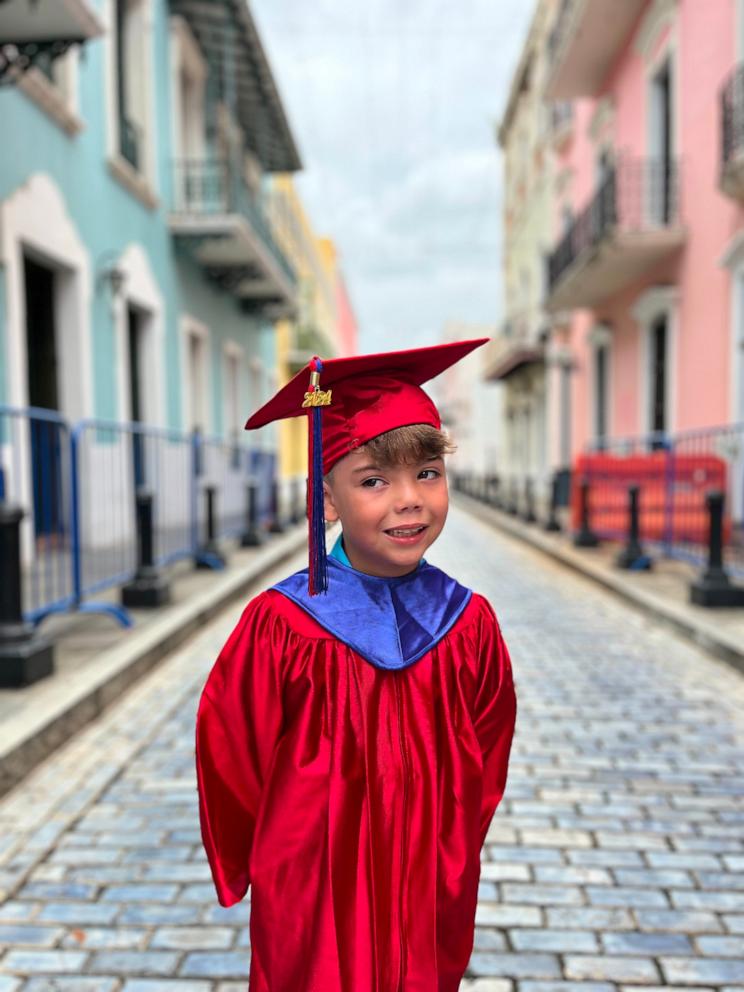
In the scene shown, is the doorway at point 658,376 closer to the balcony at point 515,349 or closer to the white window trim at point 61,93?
the balcony at point 515,349

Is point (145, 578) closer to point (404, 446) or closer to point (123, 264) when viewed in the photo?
point (404, 446)

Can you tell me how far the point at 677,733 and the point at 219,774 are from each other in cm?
305

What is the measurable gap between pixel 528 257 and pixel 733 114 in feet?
54.2

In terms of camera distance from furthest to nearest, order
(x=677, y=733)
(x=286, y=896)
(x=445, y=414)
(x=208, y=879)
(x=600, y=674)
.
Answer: (x=600, y=674), (x=677, y=733), (x=208, y=879), (x=445, y=414), (x=286, y=896)

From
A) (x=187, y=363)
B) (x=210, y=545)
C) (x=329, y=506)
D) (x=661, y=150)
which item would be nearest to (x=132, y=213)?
(x=187, y=363)

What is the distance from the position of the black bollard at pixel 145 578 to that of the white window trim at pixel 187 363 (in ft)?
27.5

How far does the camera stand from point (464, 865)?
61.5 inches

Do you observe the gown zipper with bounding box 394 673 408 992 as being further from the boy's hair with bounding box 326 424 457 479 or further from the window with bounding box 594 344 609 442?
the window with bounding box 594 344 609 442

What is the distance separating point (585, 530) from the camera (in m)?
11.2

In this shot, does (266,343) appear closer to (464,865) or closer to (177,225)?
(177,225)

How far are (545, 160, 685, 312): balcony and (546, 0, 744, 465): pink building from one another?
26mm

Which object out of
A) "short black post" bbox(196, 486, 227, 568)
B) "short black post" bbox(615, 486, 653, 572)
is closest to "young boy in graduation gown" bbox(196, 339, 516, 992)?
"short black post" bbox(196, 486, 227, 568)

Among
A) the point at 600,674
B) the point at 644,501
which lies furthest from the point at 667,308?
the point at 600,674

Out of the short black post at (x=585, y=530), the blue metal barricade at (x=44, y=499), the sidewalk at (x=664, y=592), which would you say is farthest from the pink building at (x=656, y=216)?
the blue metal barricade at (x=44, y=499)
